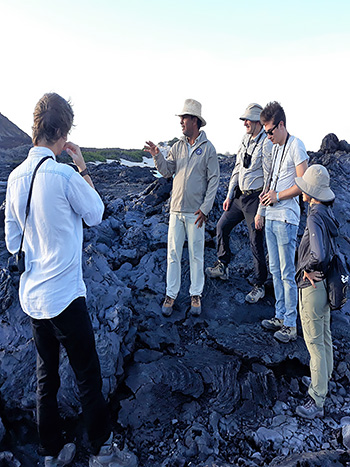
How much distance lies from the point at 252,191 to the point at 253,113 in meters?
1.12

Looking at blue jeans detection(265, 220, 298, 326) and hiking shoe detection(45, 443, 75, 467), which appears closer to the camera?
hiking shoe detection(45, 443, 75, 467)

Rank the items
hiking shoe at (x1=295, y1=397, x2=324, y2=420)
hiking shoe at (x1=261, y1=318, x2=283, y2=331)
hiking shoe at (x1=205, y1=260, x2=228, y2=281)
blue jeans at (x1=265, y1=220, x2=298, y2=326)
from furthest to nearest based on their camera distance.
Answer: hiking shoe at (x1=205, y1=260, x2=228, y2=281) < hiking shoe at (x1=261, y1=318, x2=283, y2=331) < blue jeans at (x1=265, y1=220, x2=298, y2=326) < hiking shoe at (x1=295, y1=397, x2=324, y2=420)

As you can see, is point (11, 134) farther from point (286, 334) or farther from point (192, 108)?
point (286, 334)

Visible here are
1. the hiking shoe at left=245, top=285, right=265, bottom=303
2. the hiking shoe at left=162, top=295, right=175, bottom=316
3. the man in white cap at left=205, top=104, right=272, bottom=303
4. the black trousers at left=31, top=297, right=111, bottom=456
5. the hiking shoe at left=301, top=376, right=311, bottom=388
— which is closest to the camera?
the black trousers at left=31, top=297, right=111, bottom=456

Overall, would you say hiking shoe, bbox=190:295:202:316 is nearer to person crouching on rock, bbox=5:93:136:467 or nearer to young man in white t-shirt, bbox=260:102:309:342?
young man in white t-shirt, bbox=260:102:309:342

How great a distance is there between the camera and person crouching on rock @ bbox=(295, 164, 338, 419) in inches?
127

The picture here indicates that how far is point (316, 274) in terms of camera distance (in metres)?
3.29

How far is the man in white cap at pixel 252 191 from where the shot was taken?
4.78m

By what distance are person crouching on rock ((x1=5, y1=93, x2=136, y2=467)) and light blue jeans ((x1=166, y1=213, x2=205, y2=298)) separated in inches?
92.4

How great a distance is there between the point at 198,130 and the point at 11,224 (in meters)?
3.09

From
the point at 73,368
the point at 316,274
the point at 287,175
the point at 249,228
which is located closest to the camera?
the point at 73,368

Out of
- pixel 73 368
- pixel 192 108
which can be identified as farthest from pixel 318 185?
pixel 73 368

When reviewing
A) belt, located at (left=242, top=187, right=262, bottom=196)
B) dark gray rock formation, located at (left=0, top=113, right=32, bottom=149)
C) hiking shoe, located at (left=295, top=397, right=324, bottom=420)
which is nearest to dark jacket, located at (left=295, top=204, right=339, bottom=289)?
hiking shoe, located at (left=295, top=397, right=324, bottom=420)

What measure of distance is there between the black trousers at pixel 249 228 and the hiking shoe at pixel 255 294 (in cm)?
10
